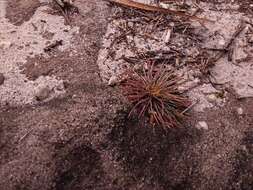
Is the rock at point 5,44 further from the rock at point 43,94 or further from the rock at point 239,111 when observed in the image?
the rock at point 239,111

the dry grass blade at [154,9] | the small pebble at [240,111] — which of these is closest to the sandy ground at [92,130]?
the small pebble at [240,111]

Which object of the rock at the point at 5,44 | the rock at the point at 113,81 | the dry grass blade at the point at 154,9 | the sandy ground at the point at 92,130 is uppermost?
the dry grass blade at the point at 154,9

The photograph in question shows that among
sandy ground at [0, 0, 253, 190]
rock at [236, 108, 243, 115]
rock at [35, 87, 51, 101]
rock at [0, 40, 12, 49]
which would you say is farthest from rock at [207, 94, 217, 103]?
rock at [0, 40, 12, 49]

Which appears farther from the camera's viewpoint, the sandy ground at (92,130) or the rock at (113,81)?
the rock at (113,81)

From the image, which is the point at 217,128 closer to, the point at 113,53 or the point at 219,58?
the point at 219,58

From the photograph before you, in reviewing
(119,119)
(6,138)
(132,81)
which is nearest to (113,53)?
(132,81)

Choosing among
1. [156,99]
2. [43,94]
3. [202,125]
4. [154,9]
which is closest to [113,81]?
[156,99]

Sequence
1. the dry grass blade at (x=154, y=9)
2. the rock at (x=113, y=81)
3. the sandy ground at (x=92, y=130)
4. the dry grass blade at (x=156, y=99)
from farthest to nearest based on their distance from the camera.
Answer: the dry grass blade at (x=154, y=9) < the rock at (x=113, y=81) < the dry grass blade at (x=156, y=99) < the sandy ground at (x=92, y=130)

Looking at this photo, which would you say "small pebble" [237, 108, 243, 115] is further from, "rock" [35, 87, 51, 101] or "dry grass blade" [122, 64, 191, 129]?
"rock" [35, 87, 51, 101]
